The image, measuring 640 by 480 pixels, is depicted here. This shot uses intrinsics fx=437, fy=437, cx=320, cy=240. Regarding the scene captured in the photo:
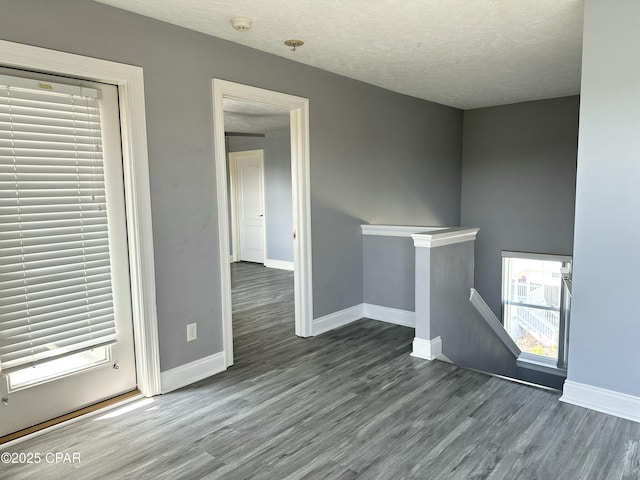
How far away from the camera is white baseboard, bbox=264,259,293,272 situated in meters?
7.64

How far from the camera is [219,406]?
2.79m

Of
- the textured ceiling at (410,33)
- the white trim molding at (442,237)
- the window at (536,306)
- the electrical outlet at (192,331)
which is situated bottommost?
the window at (536,306)

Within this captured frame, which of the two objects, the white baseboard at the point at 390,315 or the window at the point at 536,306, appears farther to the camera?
the window at the point at 536,306

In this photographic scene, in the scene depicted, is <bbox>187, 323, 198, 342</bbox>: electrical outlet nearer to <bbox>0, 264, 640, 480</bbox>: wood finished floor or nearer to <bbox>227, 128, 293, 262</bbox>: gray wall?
<bbox>0, 264, 640, 480</bbox>: wood finished floor

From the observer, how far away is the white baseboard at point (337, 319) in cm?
414

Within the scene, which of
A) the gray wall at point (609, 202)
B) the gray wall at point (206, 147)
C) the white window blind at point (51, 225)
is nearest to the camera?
the white window blind at point (51, 225)

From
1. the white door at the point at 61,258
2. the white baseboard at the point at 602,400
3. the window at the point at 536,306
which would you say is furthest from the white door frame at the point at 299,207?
the window at the point at 536,306

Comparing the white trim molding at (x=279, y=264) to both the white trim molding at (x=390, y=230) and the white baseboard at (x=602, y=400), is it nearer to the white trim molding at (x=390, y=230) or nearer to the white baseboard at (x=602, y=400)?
the white trim molding at (x=390, y=230)

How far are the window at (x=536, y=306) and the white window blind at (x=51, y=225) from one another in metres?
5.48

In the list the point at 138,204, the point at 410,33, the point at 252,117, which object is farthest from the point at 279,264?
the point at 410,33

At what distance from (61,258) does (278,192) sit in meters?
5.45

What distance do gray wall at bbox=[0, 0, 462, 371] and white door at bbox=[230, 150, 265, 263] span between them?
3535 mm

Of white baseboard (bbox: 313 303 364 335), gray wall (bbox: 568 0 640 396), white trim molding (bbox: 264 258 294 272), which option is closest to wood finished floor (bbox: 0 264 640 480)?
gray wall (bbox: 568 0 640 396)

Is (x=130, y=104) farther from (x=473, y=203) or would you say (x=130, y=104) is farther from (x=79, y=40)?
(x=473, y=203)
